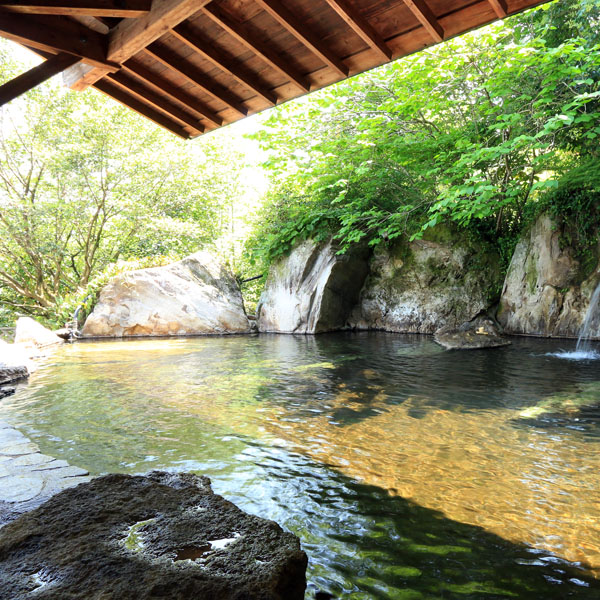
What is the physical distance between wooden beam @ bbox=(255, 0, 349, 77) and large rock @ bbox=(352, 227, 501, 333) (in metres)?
10.6

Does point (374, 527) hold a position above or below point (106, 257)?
below

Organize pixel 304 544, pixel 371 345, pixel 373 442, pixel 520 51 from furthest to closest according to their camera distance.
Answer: pixel 371 345 → pixel 520 51 → pixel 373 442 → pixel 304 544

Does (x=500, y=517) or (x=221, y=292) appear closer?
(x=500, y=517)

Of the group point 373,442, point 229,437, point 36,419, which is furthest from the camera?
point 36,419

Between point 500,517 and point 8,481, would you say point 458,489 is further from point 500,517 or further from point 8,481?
point 8,481

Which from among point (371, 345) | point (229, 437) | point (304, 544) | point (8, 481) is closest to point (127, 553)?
point (304, 544)

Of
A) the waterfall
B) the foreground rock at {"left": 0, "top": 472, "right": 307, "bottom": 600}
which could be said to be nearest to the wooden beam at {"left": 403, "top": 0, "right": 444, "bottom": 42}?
the foreground rock at {"left": 0, "top": 472, "right": 307, "bottom": 600}

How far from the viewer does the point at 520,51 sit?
27.2 feet

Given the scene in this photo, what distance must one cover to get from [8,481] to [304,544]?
2144mm

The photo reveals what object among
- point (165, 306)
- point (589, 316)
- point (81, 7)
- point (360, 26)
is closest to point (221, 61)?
point (81, 7)

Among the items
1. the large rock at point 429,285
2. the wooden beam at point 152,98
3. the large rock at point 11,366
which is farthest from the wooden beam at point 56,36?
the large rock at point 429,285

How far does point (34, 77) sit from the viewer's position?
3613 mm

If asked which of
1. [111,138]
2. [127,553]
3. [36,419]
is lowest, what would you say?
[36,419]

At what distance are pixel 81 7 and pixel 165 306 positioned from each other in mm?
12422
